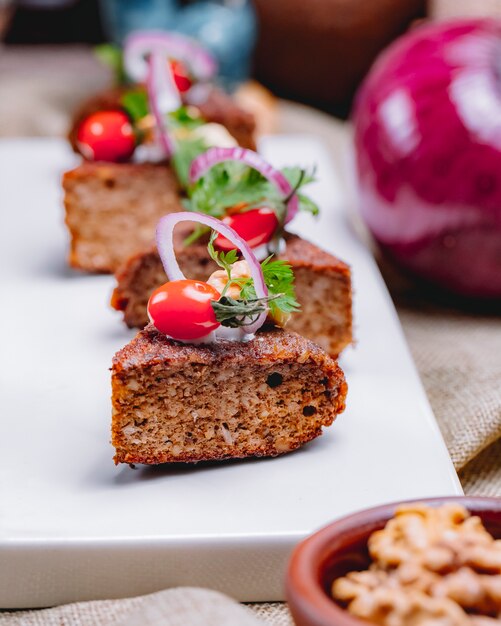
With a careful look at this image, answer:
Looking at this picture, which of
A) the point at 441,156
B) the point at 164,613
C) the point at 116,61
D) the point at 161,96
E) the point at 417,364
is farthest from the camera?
the point at 116,61

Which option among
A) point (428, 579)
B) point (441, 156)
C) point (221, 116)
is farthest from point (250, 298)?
point (221, 116)

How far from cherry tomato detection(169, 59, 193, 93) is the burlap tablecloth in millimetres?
1448

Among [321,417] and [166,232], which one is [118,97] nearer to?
[166,232]

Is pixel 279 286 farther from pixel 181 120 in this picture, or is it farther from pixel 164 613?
pixel 181 120

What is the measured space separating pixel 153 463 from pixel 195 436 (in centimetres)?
15

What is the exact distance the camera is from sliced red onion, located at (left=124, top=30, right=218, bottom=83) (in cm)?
538

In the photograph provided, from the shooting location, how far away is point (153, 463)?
297 cm

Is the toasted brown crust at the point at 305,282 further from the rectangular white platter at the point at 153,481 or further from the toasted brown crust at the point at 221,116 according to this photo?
the toasted brown crust at the point at 221,116

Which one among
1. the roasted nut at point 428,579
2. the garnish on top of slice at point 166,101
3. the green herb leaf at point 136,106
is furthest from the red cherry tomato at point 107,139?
the roasted nut at point 428,579

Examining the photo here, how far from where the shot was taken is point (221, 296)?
2.93m

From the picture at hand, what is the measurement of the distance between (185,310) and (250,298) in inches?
8.1

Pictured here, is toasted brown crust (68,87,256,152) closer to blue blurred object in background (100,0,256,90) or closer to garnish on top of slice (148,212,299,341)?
blue blurred object in background (100,0,256,90)

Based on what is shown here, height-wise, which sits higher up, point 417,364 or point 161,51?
point 161,51

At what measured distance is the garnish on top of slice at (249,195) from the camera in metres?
3.64
